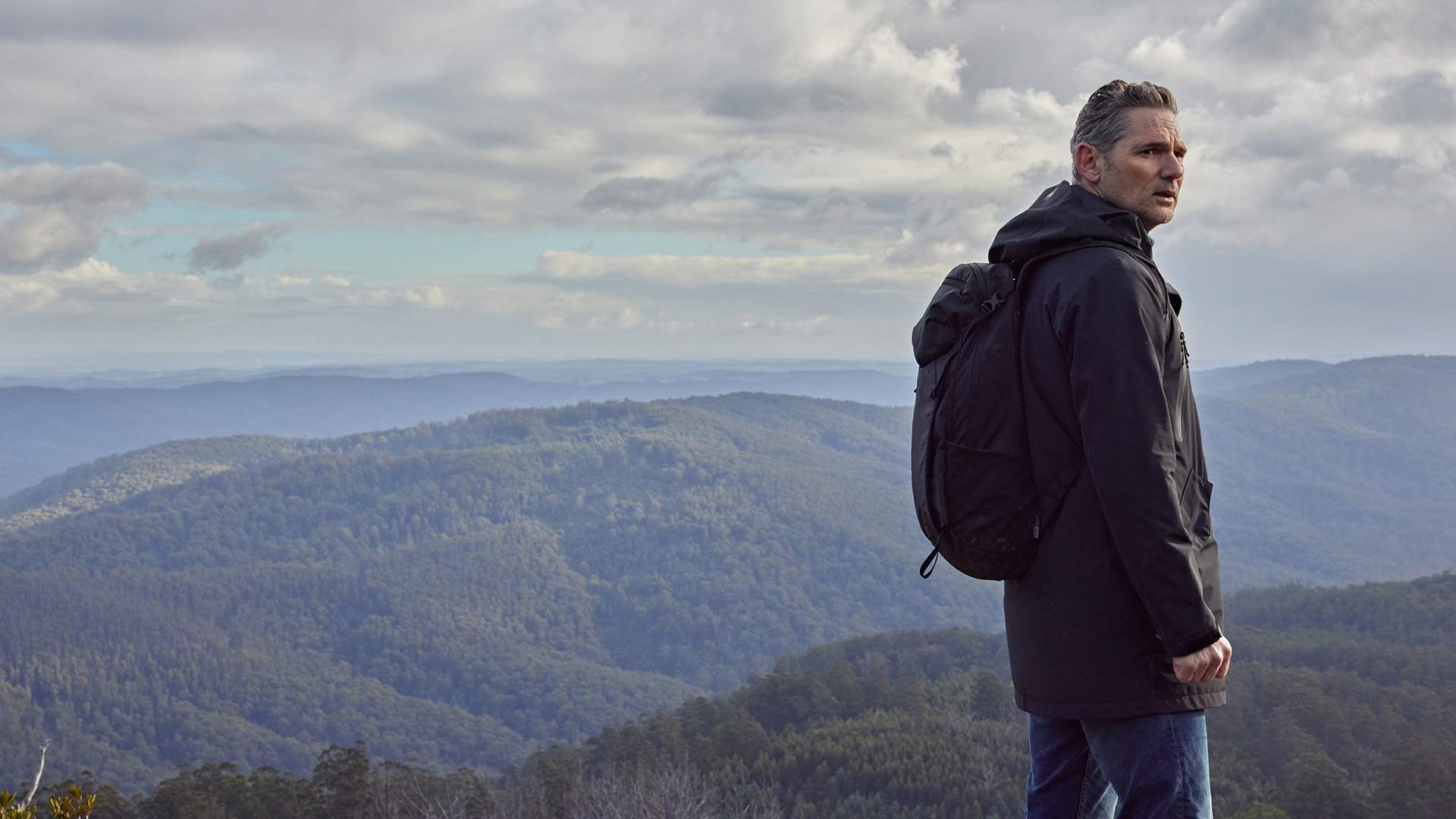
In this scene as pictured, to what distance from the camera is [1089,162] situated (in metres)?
2.86

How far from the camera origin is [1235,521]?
199 m

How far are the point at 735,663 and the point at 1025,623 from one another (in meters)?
136

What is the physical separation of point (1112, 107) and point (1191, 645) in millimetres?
1370

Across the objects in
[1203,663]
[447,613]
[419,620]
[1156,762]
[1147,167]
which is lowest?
[419,620]

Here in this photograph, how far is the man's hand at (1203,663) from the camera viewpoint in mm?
2455

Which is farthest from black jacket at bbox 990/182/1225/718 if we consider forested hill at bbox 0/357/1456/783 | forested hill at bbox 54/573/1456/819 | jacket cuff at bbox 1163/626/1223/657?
forested hill at bbox 0/357/1456/783

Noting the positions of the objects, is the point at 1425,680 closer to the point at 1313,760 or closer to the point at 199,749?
the point at 1313,760

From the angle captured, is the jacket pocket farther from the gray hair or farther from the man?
the gray hair

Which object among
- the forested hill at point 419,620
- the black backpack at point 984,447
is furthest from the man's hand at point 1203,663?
the forested hill at point 419,620

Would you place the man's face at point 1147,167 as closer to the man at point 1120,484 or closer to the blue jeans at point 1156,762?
the man at point 1120,484

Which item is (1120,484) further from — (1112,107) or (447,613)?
(447,613)

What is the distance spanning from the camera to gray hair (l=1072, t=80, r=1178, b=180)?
2.79m

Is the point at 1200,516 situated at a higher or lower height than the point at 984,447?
lower

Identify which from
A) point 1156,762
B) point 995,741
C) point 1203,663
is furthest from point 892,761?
point 1203,663
